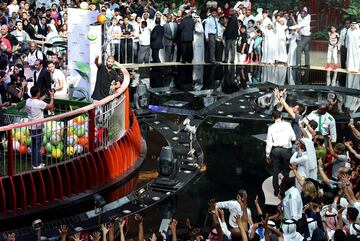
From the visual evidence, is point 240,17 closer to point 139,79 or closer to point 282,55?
point 282,55

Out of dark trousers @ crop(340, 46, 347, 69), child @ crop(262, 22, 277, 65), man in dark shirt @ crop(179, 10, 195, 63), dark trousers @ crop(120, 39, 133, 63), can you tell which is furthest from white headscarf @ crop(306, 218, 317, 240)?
child @ crop(262, 22, 277, 65)

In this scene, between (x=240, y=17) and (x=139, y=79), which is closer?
(x=139, y=79)

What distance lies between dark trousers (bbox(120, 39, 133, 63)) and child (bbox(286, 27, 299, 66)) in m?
5.52

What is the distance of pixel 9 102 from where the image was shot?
64.1 feet

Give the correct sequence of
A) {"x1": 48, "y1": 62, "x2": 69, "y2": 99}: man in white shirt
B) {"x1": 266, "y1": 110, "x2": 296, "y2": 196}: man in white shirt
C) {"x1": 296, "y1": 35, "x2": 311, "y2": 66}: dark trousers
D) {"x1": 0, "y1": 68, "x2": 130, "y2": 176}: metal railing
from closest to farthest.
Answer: {"x1": 0, "y1": 68, "x2": 130, "y2": 176}: metal railing → {"x1": 266, "y1": 110, "x2": 296, "y2": 196}: man in white shirt → {"x1": 48, "y1": 62, "x2": 69, "y2": 99}: man in white shirt → {"x1": 296, "y1": 35, "x2": 311, "y2": 66}: dark trousers

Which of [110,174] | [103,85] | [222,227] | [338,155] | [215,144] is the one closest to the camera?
[222,227]

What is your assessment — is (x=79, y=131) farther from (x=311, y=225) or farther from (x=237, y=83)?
(x=237, y=83)

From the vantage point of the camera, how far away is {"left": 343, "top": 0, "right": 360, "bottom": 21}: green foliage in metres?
35.8

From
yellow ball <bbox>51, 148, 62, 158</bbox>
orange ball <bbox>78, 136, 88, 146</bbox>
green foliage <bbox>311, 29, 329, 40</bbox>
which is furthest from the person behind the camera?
green foliage <bbox>311, 29, 329, 40</bbox>

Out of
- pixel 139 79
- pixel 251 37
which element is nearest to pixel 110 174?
pixel 139 79

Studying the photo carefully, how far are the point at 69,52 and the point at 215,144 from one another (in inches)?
158

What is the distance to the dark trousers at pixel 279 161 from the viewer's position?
642 inches

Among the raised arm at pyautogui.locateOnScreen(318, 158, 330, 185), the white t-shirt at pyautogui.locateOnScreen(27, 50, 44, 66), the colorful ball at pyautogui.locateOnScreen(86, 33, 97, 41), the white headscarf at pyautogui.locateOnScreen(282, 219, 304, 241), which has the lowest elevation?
the white headscarf at pyautogui.locateOnScreen(282, 219, 304, 241)

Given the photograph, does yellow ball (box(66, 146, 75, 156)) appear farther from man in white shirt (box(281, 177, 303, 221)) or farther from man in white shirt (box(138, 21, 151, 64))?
man in white shirt (box(138, 21, 151, 64))
